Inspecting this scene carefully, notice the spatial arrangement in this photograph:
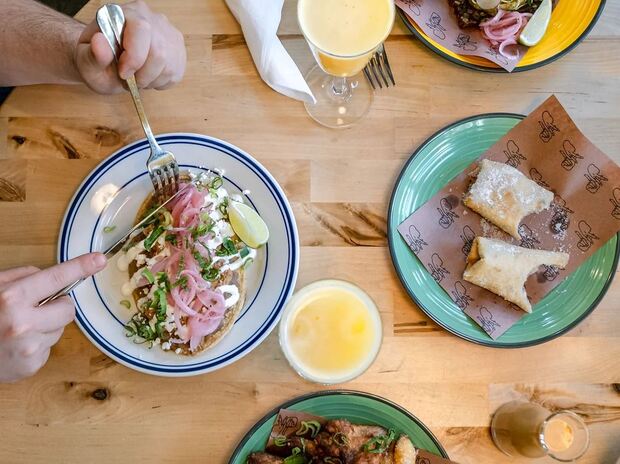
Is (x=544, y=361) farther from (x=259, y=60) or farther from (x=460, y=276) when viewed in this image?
(x=259, y=60)

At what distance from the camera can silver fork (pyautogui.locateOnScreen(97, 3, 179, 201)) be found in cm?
164

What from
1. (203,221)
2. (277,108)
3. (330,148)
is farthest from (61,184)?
(330,148)

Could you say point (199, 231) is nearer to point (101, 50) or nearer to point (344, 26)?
point (101, 50)

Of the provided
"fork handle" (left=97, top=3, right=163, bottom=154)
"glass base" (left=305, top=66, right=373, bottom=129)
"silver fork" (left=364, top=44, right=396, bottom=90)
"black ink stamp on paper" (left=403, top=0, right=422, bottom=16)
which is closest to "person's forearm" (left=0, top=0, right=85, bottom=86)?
"fork handle" (left=97, top=3, right=163, bottom=154)

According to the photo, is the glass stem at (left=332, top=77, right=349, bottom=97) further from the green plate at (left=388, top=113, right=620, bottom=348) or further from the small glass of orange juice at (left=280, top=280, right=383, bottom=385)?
the small glass of orange juice at (left=280, top=280, right=383, bottom=385)

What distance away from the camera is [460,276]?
1.87 metres

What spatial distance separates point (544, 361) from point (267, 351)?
83cm

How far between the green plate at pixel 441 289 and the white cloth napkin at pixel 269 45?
0.42 m

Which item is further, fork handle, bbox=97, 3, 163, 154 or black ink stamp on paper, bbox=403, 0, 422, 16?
black ink stamp on paper, bbox=403, 0, 422, 16

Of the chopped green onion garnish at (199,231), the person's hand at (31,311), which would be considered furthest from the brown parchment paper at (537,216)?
the person's hand at (31,311)

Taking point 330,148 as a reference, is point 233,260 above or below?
below

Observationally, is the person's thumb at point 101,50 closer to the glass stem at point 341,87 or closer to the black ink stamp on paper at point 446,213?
the glass stem at point 341,87

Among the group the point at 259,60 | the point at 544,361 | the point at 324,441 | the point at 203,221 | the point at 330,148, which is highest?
the point at 259,60

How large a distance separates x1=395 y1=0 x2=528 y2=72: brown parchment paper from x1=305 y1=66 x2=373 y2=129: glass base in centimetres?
24
